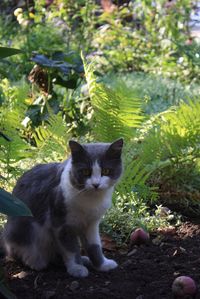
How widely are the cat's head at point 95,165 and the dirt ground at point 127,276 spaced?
1.51 feet

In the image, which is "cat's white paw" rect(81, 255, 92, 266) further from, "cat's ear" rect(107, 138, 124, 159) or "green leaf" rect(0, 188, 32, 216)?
"green leaf" rect(0, 188, 32, 216)

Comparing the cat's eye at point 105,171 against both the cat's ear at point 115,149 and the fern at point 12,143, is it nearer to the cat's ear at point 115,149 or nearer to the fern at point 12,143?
the cat's ear at point 115,149

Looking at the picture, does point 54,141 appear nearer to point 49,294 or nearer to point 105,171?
point 105,171

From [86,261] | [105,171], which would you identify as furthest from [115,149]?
[86,261]

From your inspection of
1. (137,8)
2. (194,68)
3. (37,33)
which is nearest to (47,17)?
(37,33)

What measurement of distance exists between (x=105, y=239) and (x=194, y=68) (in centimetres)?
604

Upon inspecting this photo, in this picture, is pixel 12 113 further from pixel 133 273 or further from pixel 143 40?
pixel 143 40

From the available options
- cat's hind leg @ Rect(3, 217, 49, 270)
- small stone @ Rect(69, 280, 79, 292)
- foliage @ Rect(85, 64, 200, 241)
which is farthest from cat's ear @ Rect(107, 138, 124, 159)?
foliage @ Rect(85, 64, 200, 241)

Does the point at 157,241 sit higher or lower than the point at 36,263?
lower

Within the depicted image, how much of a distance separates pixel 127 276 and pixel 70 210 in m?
0.43

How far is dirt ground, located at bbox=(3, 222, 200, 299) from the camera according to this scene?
9.91ft

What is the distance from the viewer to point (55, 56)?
227 inches

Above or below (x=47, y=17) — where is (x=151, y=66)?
below

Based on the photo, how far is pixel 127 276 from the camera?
3.28 m
